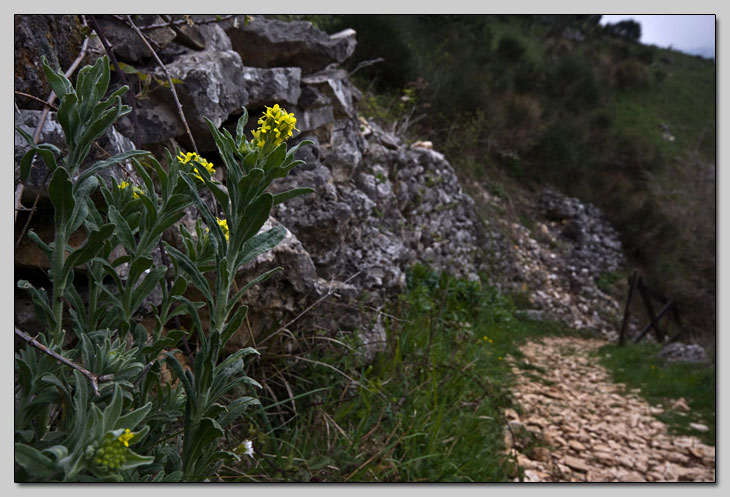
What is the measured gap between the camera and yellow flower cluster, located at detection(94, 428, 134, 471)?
0.67 meters

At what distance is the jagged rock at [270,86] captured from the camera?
2.26 meters

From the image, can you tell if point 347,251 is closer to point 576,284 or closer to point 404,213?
point 404,213

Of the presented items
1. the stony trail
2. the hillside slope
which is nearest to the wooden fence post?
the hillside slope

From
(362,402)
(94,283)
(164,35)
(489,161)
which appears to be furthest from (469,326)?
(489,161)

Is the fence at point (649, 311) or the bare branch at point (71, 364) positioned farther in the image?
the fence at point (649, 311)

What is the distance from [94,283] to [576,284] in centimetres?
659

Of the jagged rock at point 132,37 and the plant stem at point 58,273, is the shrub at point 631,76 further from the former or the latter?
the plant stem at point 58,273

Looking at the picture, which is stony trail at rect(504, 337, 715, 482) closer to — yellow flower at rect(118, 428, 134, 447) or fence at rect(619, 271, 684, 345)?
fence at rect(619, 271, 684, 345)

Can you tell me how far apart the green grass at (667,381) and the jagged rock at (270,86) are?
3.02 m

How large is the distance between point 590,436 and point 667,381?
66.8 inches

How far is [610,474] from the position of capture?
7.18ft

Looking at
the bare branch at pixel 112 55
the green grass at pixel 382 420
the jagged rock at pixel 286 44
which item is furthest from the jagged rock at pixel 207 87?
the green grass at pixel 382 420

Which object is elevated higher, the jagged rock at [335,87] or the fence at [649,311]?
the jagged rock at [335,87]

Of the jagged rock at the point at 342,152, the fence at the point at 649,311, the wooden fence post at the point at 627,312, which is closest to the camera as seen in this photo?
the jagged rock at the point at 342,152
